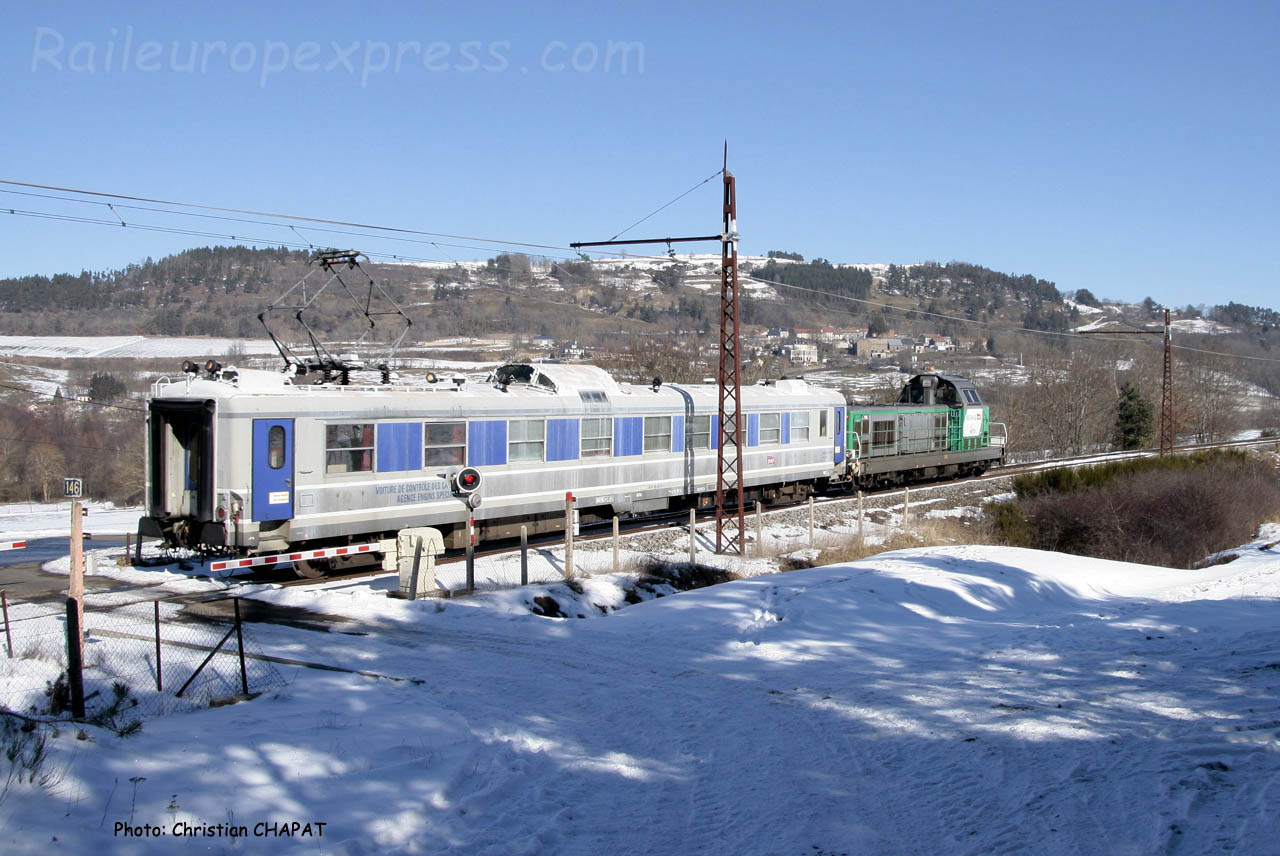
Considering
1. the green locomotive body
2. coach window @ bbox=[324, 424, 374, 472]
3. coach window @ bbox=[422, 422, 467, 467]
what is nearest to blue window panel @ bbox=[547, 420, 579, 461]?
coach window @ bbox=[422, 422, 467, 467]

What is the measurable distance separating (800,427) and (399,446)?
14813mm

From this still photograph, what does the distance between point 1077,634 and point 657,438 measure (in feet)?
41.5

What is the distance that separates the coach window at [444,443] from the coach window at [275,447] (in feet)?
8.96

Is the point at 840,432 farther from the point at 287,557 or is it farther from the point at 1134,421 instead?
the point at 1134,421

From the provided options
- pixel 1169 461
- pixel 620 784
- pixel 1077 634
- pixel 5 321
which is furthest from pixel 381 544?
pixel 5 321

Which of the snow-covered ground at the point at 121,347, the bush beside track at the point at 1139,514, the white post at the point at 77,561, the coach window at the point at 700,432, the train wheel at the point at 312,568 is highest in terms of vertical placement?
the snow-covered ground at the point at 121,347

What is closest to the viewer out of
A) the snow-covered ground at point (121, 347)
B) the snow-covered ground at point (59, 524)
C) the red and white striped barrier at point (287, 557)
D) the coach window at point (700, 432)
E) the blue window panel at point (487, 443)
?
the red and white striped barrier at point (287, 557)

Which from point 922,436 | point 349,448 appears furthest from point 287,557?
point 922,436

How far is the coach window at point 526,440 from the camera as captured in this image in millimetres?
18219

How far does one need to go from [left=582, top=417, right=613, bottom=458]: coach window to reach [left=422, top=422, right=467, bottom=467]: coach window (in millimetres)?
3574

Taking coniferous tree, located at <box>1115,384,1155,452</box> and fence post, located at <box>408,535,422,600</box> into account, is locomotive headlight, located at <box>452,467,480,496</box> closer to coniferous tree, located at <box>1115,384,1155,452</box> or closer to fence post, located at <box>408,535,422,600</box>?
fence post, located at <box>408,535,422,600</box>

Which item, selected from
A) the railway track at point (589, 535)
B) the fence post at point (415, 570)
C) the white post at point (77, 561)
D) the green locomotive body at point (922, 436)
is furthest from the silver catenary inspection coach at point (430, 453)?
the white post at point (77, 561)

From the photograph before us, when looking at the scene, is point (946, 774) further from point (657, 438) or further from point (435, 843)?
point (657, 438)

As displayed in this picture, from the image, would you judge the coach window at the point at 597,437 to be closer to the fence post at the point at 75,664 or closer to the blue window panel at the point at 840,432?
the blue window panel at the point at 840,432
